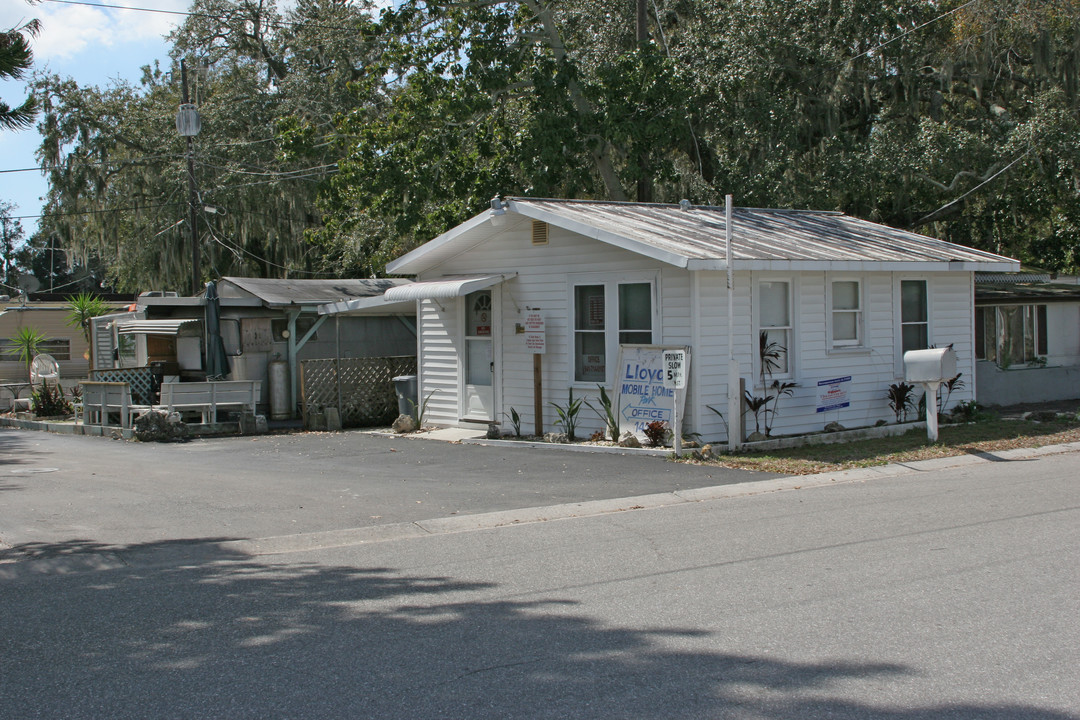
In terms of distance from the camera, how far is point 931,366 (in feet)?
44.4

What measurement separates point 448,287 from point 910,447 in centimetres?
730

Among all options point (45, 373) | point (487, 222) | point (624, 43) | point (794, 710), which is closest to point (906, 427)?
point (487, 222)

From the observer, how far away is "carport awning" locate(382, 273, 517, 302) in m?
14.9

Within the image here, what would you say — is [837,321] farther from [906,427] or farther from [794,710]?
[794,710]

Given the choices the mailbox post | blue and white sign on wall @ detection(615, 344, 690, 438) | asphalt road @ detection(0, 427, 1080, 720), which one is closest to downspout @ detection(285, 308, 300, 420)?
blue and white sign on wall @ detection(615, 344, 690, 438)

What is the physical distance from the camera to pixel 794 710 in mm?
4359

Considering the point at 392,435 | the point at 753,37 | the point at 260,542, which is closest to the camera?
the point at 260,542

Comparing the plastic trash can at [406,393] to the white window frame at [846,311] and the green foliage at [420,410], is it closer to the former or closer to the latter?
the green foliage at [420,410]

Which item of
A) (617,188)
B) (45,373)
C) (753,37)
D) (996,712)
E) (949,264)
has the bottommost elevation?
(996,712)

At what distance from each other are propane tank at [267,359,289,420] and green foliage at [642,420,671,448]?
9398 millimetres

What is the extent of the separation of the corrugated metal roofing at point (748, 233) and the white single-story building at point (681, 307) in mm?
57

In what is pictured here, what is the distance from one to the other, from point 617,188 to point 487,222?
959cm

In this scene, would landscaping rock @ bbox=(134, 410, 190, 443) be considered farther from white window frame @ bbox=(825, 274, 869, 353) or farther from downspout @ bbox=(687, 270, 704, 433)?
white window frame @ bbox=(825, 274, 869, 353)

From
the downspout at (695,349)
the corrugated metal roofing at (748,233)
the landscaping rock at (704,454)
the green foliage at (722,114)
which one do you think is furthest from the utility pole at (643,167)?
the landscaping rock at (704,454)
